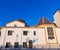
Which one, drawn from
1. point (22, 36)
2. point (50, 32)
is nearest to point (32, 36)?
point (22, 36)

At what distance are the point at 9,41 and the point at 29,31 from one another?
21.5 feet

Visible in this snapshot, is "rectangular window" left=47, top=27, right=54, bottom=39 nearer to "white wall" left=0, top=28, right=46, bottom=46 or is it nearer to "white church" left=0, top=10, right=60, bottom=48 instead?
"white church" left=0, top=10, right=60, bottom=48

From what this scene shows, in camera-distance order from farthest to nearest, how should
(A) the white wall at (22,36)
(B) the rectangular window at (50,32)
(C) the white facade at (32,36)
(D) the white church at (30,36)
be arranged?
(B) the rectangular window at (50,32), (A) the white wall at (22,36), (C) the white facade at (32,36), (D) the white church at (30,36)

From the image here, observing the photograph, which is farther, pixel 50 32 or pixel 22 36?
pixel 50 32

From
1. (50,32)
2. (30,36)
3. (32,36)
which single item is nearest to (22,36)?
(30,36)

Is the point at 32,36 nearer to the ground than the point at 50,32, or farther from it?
nearer to the ground

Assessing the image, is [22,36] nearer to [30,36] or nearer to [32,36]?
[30,36]

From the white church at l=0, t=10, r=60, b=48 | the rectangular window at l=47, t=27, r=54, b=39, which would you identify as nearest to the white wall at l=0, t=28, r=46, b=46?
the white church at l=0, t=10, r=60, b=48

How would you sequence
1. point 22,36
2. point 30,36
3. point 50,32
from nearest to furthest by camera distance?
point 22,36, point 30,36, point 50,32

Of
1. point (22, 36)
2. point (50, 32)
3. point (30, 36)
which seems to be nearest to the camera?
point (22, 36)

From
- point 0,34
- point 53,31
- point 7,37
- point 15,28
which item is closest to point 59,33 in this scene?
point 53,31

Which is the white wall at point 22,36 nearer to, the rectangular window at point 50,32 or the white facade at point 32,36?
the white facade at point 32,36

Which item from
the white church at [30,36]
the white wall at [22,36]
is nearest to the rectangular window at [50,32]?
the white church at [30,36]

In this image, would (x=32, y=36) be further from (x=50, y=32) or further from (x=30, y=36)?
(x=50, y=32)
